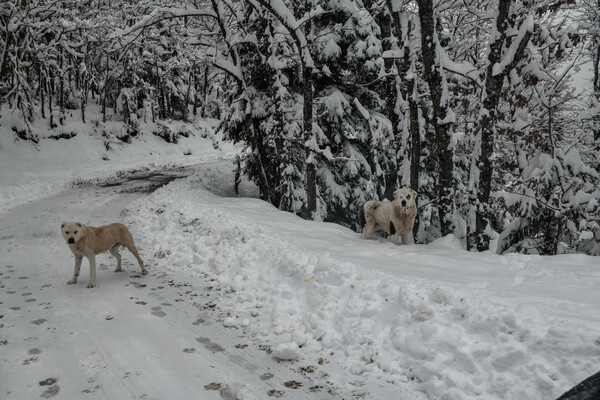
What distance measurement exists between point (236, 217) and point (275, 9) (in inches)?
243

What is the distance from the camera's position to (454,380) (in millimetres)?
3381

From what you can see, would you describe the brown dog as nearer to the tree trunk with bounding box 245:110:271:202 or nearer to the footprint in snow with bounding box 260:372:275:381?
the footprint in snow with bounding box 260:372:275:381

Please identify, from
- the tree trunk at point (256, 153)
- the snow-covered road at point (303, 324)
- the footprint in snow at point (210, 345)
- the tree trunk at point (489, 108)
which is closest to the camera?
the snow-covered road at point (303, 324)

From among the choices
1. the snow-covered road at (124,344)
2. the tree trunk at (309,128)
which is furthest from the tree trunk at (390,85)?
the snow-covered road at (124,344)

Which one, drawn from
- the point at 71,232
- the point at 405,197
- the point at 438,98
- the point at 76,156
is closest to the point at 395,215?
the point at 405,197

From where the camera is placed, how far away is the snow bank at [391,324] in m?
3.23

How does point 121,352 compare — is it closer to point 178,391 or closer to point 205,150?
point 178,391

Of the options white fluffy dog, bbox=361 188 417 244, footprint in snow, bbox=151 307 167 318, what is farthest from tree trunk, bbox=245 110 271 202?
footprint in snow, bbox=151 307 167 318

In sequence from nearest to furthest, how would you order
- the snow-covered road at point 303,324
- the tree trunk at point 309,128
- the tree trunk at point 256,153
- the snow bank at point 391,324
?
the snow bank at point 391,324, the snow-covered road at point 303,324, the tree trunk at point 309,128, the tree trunk at point 256,153

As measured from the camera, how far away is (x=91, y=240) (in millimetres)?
6441

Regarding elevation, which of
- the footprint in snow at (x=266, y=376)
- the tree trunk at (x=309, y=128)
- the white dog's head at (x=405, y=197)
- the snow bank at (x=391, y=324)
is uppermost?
the tree trunk at (x=309, y=128)

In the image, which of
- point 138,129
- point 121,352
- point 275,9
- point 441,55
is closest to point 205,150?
point 138,129

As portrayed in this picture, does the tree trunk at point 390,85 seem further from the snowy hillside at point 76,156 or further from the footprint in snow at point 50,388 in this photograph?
the snowy hillside at point 76,156

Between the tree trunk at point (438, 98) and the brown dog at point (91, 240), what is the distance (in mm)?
6649
